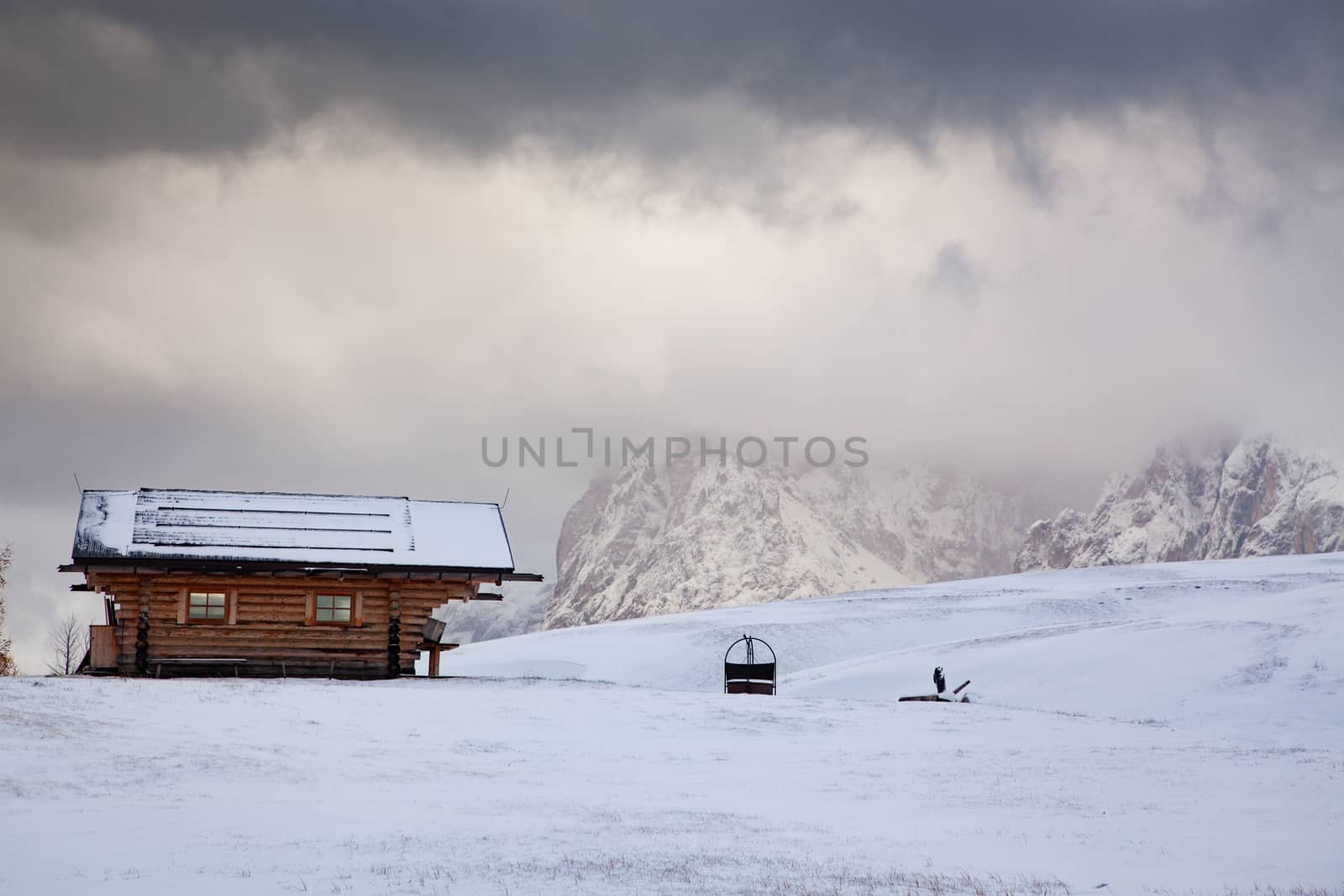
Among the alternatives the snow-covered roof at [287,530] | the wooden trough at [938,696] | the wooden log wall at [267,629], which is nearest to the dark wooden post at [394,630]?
the wooden log wall at [267,629]

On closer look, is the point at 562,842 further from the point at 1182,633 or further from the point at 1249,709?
the point at 1182,633

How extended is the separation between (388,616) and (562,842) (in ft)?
77.4

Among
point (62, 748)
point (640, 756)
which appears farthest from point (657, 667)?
point (62, 748)

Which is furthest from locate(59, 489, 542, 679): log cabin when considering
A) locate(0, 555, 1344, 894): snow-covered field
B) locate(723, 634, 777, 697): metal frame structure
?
locate(723, 634, 777, 697): metal frame structure

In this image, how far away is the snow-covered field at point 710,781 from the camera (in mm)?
14133

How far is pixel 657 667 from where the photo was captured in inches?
2291

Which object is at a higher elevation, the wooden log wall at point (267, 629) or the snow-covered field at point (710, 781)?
the wooden log wall at point (267, 629)

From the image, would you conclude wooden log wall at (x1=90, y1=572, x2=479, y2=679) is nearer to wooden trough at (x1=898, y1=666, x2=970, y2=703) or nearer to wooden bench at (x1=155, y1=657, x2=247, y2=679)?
wooden bench at (x1=155, y1=657, x2=247, y2=679)

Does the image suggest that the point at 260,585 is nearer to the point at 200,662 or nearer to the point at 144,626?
the point at 200,662

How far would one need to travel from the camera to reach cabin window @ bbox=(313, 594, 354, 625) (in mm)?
38031

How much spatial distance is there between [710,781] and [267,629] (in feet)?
64.1

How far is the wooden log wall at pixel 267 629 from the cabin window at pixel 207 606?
5.4 inches

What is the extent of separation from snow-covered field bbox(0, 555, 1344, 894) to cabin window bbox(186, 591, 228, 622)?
5136 mm

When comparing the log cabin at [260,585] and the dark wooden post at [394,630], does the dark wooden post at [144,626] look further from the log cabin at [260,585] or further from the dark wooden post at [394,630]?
the dark wooden post at [394,630]
